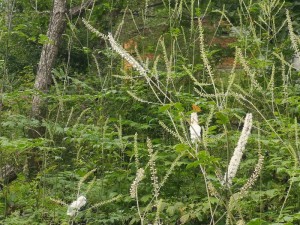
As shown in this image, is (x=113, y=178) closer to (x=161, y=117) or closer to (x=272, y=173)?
(x=161, y=117)

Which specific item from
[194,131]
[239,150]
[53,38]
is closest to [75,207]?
[194,131]

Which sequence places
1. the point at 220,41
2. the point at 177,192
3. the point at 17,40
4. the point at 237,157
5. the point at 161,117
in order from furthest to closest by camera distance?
the point at 17,40 → the point at 220,41 → the point at 161,117 → the point at 177,192 → the point at 237,157

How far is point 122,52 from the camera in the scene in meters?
2.60

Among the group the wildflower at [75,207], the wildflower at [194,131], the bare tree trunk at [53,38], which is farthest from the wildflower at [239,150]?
the bare tree trunk at [53,38]

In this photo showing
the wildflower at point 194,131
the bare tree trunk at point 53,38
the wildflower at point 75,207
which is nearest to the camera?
the wildflower at point 194,131

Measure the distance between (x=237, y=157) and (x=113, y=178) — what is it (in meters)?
2.59

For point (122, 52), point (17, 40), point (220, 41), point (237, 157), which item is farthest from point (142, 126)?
point (17, 40)

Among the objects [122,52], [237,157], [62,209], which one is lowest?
[62,209]

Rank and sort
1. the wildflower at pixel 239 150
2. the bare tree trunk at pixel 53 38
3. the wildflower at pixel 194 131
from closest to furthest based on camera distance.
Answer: the wildflower at pixel 239 150 < the wildflower at pixel 194 131 < the bare tree trunk at pixel 53 38

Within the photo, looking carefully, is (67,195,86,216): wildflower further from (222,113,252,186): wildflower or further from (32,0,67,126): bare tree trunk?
(32,0,67,126): bare tree trunk

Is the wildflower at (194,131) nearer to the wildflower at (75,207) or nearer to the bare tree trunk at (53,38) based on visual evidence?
the wildflower at (75,207)

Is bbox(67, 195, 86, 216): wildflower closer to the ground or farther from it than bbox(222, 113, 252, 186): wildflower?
closer to the ground

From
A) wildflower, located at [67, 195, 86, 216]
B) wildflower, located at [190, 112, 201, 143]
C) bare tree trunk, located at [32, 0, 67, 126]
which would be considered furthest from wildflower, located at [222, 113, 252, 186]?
bare tree trunk, located at [32, 0, 67, 126]

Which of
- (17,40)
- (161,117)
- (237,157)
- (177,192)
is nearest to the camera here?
(237,157)
